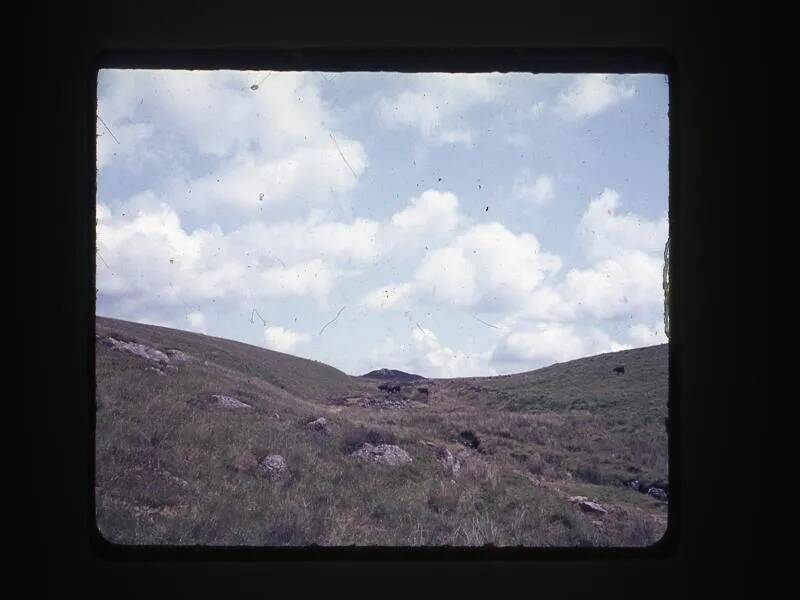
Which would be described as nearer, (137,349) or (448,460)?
(448,460)

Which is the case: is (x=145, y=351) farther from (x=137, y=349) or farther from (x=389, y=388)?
(x=389, y=388)

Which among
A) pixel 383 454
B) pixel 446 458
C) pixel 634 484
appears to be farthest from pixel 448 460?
pixel 634 484

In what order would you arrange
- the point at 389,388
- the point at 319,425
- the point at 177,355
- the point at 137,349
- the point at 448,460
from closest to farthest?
the point at 448,460 < the point at 319,425 < the point at 137,349 < the point at 177,355 < the point at 389,388

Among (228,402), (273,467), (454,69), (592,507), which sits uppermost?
(454,69)

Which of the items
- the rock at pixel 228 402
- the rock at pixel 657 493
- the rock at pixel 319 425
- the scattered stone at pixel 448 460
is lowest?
the rock at pixel 657 493

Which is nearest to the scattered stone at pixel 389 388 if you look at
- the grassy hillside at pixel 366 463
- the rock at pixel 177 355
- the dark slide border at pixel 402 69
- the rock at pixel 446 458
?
the grassy hillside at pixel 366 463

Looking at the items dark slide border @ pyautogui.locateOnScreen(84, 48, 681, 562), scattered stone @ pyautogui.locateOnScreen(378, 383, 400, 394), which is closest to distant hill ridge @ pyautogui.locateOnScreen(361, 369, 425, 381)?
scattered stone @ pyautogui.locateOnScreen(378, 383, 400, 394)

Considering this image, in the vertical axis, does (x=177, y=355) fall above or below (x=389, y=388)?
above

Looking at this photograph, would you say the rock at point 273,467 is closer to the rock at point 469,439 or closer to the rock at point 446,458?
the rock at point 446,458
